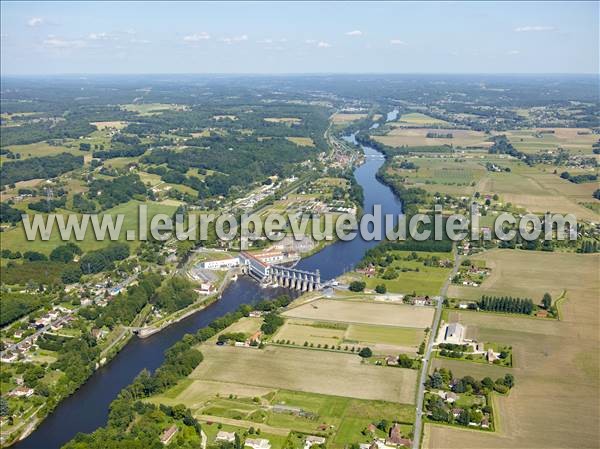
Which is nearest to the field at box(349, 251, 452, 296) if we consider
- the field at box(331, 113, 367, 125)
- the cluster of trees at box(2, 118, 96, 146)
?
the cluster of trees at box(2, 118, 96, 146)

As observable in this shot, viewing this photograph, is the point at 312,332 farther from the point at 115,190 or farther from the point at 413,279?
the point at 115,190

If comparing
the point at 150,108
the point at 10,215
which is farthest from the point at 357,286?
the point at 150,108

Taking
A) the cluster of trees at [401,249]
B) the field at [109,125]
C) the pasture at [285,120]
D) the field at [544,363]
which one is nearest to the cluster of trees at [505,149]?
the pasture at [285,120]

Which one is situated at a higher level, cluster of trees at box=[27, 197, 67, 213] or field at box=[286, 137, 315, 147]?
field at box=[286, 137, 315, 147]

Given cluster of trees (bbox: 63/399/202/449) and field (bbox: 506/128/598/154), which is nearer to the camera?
cluster of trees (bbox: 63/399/202/449)

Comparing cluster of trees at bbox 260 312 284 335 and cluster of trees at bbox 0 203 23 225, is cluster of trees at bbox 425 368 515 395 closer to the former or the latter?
cluster of trees at bbox 260 312 284 335

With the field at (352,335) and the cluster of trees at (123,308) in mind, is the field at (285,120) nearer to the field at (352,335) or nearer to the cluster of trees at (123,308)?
the cluster of trees at (123,308)
